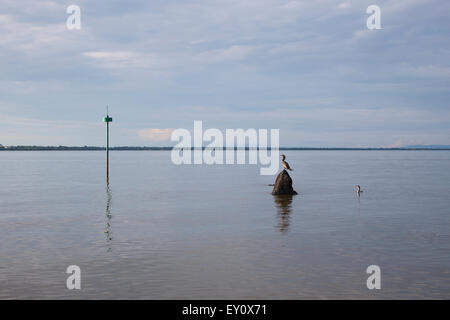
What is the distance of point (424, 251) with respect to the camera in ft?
65.1

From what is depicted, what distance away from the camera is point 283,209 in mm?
35156

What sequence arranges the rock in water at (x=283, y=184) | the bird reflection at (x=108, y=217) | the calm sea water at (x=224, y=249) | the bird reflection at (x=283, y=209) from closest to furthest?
the calm sea water at (x=224, y=249) < the bird reflection at (x=108, y=217) < the bird reflection at (x=283, y=209) < the rock in water at (x=283, y=184)

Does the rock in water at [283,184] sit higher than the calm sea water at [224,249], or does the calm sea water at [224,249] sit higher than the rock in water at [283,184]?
the rock in water at [283,184]

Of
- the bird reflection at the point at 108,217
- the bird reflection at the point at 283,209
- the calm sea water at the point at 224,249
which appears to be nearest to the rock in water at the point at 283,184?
the bird reflection at the point at 283,209

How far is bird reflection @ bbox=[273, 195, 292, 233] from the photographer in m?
26.9

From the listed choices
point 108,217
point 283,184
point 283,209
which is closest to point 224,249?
point 108,217

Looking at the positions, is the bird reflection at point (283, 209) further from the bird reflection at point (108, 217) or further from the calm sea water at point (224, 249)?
the bird reflection at point (108, 217)

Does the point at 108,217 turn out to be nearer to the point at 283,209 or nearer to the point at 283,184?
the point at 283,209

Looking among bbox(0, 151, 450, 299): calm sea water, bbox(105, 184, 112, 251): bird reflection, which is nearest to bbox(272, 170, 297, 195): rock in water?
bbox(0, 151, 450, 299): calm sea water

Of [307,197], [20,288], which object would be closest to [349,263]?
[20,288]

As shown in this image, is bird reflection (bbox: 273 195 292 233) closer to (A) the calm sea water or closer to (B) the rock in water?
(A) the calm sea water

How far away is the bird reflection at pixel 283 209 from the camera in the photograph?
88.2 feet
